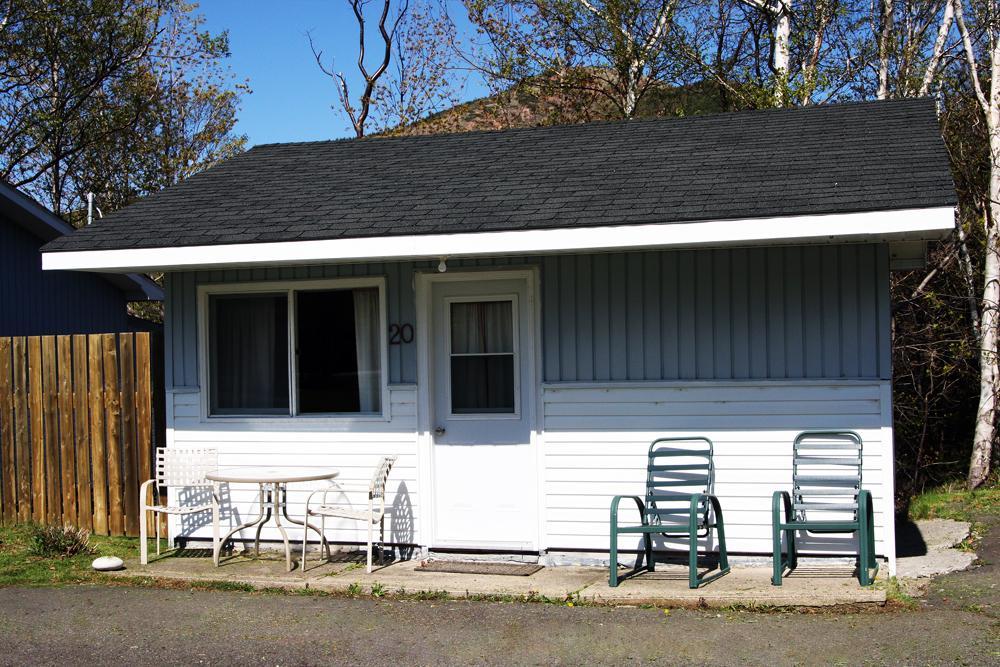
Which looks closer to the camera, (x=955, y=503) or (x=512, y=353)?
(x=512, y=353)

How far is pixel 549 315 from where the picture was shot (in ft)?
25.7

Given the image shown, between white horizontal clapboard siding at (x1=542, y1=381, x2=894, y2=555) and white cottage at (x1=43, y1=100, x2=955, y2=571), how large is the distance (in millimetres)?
15

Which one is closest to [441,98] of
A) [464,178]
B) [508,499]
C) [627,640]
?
[464,178]

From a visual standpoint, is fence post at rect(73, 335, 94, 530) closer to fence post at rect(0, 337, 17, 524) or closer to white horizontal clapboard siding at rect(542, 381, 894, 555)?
fence post at rect(0, 337, 17, 524)

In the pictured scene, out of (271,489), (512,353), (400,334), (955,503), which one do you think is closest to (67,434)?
(271,489)

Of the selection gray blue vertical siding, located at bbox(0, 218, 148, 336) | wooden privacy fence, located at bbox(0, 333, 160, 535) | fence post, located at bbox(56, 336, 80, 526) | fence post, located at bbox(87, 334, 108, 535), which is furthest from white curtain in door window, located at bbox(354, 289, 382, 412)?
gray blue vertical siding, located at bbox(0, 218, 148, 336)

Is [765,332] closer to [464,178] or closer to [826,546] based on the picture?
[826,546]

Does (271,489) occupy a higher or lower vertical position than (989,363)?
lower

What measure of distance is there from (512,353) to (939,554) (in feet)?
12.1

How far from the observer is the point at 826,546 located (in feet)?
24.0

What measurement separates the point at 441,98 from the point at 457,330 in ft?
48.8

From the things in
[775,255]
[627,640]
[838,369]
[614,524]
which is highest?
[775,255]

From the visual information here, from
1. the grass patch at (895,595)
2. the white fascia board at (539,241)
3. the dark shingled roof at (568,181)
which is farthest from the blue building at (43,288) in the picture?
the grass patch at (895,595)

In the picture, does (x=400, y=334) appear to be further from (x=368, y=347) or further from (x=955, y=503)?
(x=955, y=503)
